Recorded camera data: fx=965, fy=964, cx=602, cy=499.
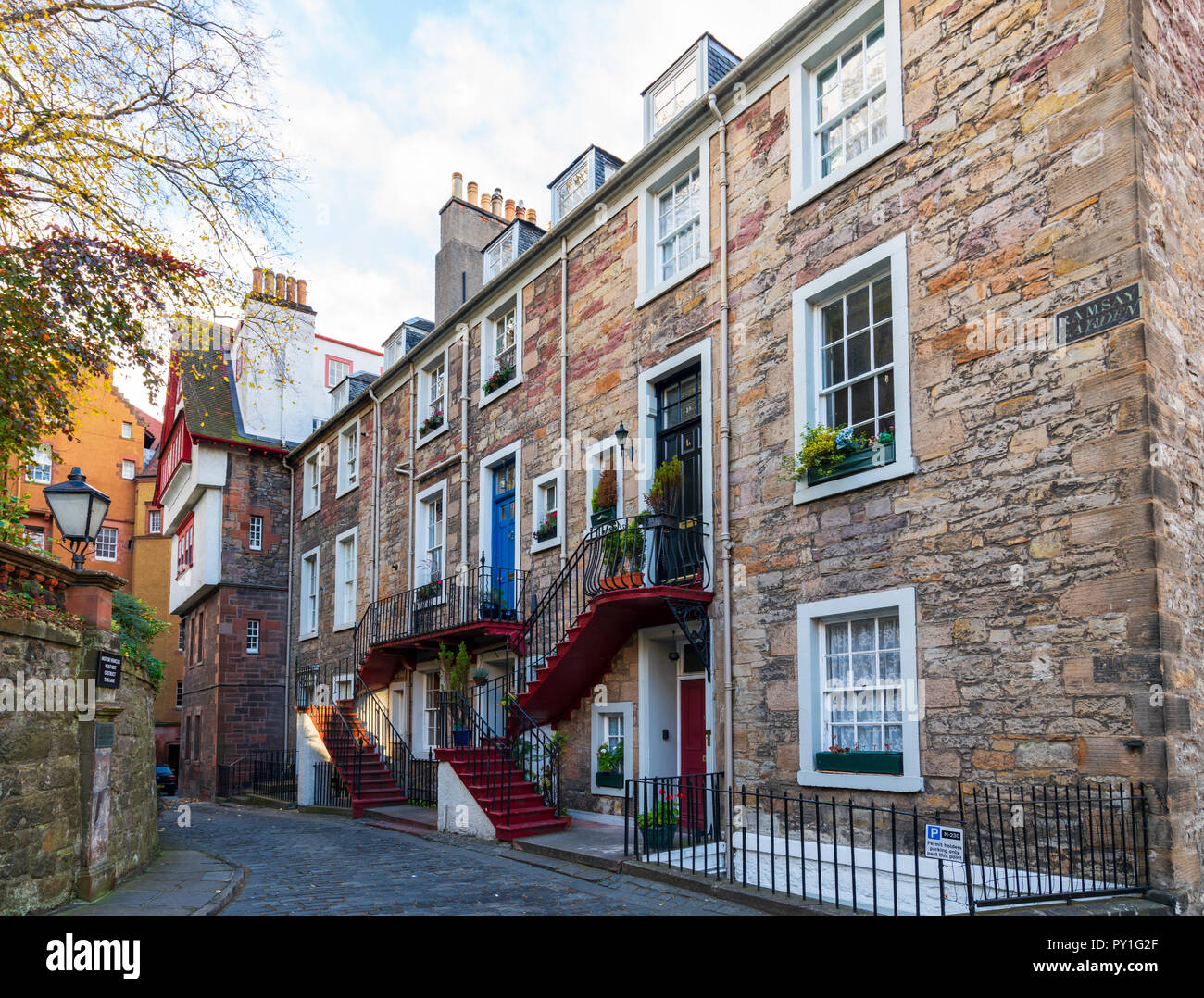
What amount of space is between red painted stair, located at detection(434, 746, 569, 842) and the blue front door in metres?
3.01

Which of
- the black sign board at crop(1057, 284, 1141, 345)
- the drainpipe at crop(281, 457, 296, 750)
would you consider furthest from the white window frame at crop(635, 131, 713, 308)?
the drainpipe at crop(281, 457, 296, 750)

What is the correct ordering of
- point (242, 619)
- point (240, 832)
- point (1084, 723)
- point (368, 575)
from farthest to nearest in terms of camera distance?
point (242, 619) < point (368, 575) < point (240, 832) < point (1084, 723)

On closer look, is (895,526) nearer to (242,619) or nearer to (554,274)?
(554,274)

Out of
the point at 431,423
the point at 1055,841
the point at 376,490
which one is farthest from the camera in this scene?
the point at 376,490

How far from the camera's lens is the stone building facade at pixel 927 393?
24.6ft

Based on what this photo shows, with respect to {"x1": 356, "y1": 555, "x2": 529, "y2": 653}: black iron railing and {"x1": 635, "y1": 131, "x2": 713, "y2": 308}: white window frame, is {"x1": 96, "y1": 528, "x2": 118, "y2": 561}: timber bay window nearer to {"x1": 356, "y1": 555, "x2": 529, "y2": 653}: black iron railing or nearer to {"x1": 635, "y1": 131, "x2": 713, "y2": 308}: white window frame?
{"x1": 356, "y1": 555, "x2": 529, "y2": 653}: black iron railing

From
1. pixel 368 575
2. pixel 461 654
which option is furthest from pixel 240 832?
pixel 368 575

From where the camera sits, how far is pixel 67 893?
24.9ft

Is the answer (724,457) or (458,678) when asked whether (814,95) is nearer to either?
(724,457)

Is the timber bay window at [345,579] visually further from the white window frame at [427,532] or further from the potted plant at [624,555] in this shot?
the potted plant at [624,555]

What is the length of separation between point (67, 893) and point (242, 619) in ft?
62.0

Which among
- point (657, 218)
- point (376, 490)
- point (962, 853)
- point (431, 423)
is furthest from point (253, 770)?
point (962, 853)

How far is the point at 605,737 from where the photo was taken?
1320 cm

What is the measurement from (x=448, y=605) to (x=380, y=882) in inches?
310
